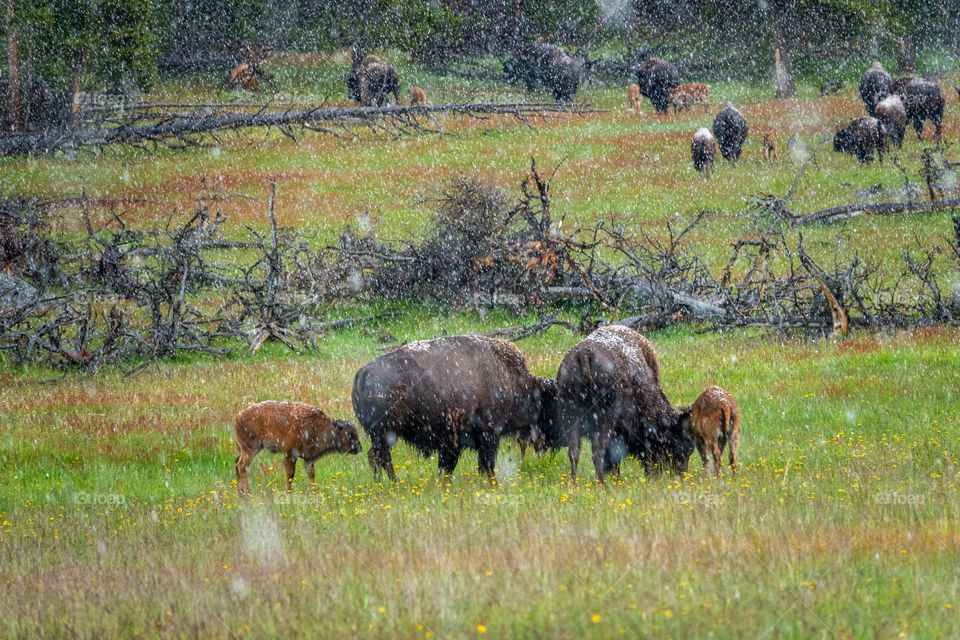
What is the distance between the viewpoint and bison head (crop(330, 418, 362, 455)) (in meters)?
10.9

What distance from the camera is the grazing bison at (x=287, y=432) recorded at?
10.7m

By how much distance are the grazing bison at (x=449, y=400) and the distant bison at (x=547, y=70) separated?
133 feet

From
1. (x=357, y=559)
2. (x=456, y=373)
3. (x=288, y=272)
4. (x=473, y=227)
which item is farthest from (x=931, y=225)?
(x=357, y=559)

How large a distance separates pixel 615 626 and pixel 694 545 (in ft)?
5.12

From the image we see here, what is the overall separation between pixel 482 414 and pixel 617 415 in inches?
48.4

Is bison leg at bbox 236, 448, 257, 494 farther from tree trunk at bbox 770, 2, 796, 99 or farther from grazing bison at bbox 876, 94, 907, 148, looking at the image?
tree trunk at bbox 770, 2, 796, 99

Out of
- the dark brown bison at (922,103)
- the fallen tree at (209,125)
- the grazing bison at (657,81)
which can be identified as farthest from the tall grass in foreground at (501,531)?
the grazing bison at (657,81)

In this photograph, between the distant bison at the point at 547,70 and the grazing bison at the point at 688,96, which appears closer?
the grazing bison at the point at 688,96

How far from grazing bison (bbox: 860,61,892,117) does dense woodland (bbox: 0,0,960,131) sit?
3211 millimetres

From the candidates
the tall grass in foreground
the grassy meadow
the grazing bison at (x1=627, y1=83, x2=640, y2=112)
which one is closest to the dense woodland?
the grazing bison at (x1=627, y1=83, x2=640, y2=112)

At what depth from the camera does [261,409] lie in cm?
1077

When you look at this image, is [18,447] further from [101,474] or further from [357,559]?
[357,559]

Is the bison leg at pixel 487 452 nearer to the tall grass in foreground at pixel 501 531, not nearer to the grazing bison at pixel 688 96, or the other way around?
the tall grass in foreground at pixel 501 531

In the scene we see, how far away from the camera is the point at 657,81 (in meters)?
46.9
